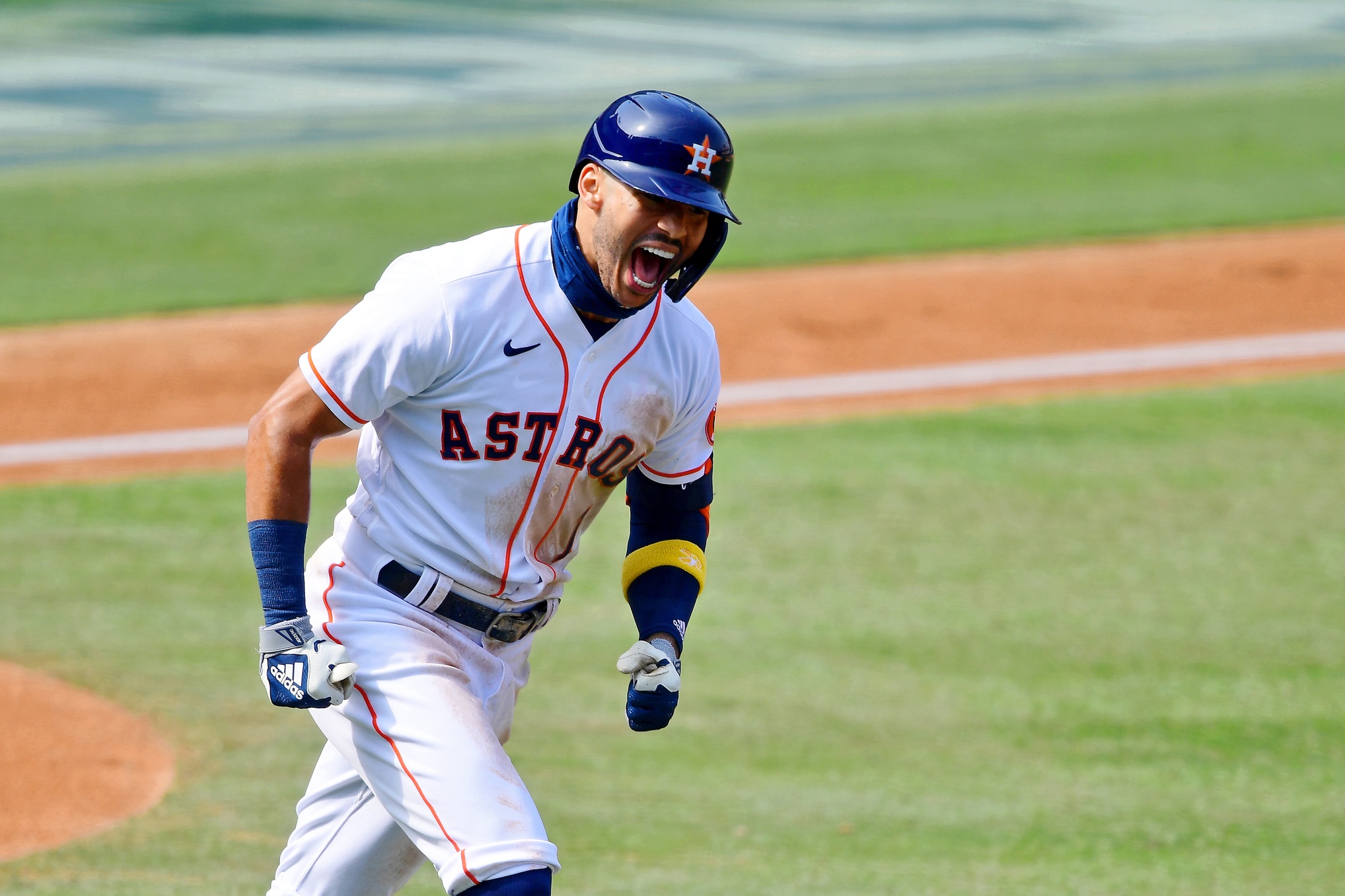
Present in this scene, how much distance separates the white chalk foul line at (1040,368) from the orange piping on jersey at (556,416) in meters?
6.16

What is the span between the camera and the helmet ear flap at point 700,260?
11.3ft

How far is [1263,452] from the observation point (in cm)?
871

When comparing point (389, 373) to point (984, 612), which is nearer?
point (389, 373)

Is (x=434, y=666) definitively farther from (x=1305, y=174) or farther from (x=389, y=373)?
(x=1305, y=174)

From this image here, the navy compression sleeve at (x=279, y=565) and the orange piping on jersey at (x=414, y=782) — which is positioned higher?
the navy compression sleeve at (x=279, y=565)

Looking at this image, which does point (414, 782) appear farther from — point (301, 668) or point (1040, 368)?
point (1040, 368)

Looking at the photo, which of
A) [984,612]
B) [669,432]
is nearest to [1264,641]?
[984,612]

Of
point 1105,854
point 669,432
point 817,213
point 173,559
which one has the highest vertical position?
point 669,432

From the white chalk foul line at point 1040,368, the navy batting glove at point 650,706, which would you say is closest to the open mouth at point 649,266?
the navy batting glove at point 650,706

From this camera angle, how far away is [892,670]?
245 inches

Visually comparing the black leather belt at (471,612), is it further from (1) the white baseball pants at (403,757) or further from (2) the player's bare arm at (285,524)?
(2) the player's bare arm at (285,524)

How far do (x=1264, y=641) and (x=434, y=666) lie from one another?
3985mm

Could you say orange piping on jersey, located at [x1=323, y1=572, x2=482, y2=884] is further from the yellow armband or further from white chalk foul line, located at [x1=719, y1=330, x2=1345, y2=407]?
white chalk foul line, located at [x1=719, y1=330, x2=1345, y2=407]

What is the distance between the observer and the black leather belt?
139 inches
